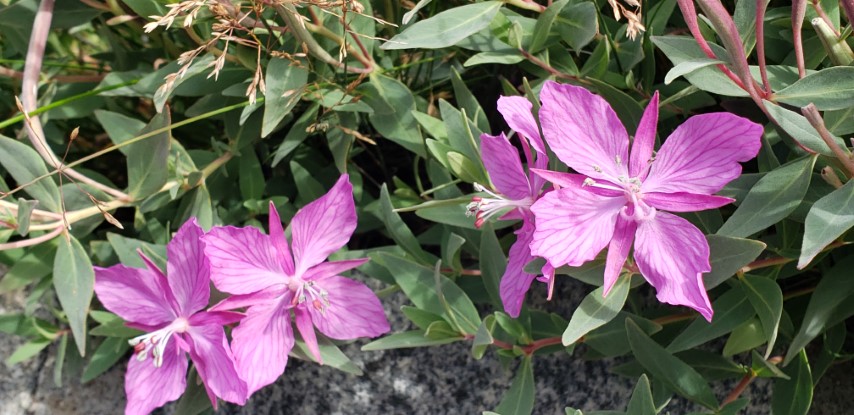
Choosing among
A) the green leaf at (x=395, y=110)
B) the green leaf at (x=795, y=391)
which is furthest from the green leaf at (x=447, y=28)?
the green leaf at (x=795, y=391)

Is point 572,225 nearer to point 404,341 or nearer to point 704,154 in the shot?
point 704,154

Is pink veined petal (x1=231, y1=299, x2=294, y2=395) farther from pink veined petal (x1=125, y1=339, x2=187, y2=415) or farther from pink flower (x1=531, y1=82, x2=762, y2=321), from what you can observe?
pink flower (x1=531, y1=82, x2=762, y2=321)


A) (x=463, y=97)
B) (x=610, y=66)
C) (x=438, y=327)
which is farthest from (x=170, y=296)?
(x=610, y=66)

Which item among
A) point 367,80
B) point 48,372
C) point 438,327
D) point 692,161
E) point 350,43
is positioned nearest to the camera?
point 692,161

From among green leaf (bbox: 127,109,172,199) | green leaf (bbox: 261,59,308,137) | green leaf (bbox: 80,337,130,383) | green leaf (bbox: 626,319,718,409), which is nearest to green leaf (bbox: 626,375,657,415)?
green leaf (bbox: 626,319,718,409)

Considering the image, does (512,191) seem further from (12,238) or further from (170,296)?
(12,238)

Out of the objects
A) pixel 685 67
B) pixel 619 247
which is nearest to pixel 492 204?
pixel 619 247

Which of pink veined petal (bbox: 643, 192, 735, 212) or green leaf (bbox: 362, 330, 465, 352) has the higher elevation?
pink veined petal (bbox: 643, 192, 735, 212)

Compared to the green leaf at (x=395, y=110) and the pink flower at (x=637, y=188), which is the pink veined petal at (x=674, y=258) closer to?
the pink flower at (x=637, y=188)
